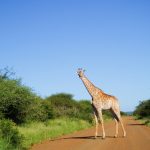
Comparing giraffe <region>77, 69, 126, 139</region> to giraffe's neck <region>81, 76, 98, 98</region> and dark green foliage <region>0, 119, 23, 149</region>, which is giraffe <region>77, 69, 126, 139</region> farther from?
dark green foliage <region>0, 119, 23, 149</region>

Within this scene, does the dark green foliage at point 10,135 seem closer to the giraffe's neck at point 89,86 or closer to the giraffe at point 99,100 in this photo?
the giraffe at point 99,100

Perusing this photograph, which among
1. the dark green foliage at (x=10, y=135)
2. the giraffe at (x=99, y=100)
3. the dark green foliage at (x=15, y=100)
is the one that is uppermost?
the dark green foliage at (x=15, y=100)

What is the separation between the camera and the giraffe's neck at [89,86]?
1989cm

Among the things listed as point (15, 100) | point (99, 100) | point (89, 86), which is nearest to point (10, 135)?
point (99, 100)

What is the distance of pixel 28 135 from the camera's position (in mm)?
18812

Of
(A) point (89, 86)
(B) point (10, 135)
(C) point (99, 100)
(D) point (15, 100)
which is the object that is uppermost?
(D) point (15, 100)

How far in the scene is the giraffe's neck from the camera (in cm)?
1989

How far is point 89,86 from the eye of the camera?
20.1 m

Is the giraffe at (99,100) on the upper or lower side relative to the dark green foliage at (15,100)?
lower

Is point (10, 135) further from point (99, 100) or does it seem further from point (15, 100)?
point (15, 100)

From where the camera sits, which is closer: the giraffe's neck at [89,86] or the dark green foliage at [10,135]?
the dark green foliage at [10,135]

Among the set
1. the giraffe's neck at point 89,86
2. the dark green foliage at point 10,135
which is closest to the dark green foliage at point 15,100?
the giraffe's neck at point 89,86

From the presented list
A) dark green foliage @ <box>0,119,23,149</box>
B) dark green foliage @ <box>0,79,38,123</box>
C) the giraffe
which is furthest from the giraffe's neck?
dark green foliage @ <box>0,79,38,123</box>

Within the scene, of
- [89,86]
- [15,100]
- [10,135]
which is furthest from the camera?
[15,100]
